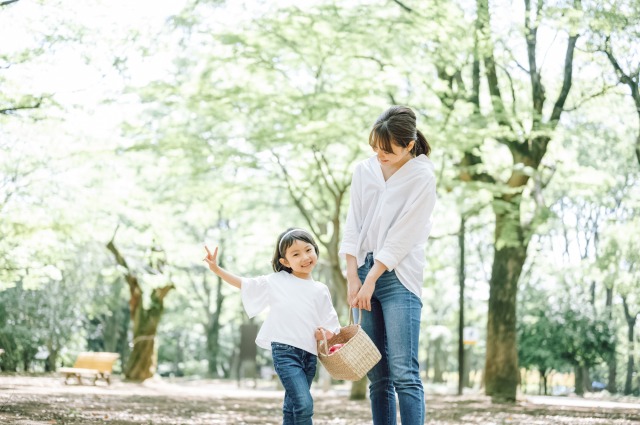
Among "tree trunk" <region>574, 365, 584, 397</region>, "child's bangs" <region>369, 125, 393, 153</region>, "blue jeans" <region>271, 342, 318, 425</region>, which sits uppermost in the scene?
"child's bangs" <region>369, 125, 393, 153</region>

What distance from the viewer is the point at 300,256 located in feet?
13.8

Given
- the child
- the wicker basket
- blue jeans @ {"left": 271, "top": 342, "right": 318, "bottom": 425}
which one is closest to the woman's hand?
the wicker basket

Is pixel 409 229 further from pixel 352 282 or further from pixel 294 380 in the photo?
pixel 294 380

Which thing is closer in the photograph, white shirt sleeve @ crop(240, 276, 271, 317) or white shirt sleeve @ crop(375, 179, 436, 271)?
white shirt sleeve @ crop(375, 179, 436, 271)

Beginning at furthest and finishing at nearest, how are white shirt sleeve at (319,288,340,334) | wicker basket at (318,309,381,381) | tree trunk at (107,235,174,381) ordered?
tree trunk at (107,235,174,381)
white shirt sleeve at (319,288,340,334)
wicker basket at (318,309,381,381)

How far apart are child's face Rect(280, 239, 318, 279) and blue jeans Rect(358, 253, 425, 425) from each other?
1.42 ft

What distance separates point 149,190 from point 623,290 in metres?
11.6

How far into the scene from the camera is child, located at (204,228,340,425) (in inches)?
157

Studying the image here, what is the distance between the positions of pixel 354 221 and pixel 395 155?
0.42 meters

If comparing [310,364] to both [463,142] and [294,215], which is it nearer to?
[463,142]

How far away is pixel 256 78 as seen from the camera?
45.2 feet

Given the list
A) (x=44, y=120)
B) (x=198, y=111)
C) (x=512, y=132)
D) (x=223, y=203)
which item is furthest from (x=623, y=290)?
(x=44, y=120)

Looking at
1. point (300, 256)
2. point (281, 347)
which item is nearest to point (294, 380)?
point (281, 347)

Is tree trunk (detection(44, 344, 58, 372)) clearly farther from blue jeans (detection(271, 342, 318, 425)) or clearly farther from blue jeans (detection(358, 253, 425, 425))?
blue jeans (detection(358, 253, 425, 425))
